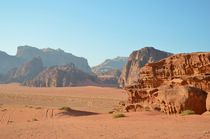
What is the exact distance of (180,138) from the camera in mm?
8977

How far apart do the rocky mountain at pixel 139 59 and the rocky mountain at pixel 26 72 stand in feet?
124

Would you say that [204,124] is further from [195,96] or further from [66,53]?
[66,53]

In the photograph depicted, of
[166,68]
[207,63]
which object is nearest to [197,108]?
[207,63]

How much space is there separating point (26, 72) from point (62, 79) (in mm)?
22433

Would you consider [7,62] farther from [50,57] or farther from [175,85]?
[175,85]

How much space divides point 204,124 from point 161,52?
2316 inches

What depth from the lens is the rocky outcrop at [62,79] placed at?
3221 inches

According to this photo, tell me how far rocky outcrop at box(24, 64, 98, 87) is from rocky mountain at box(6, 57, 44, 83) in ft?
33.6

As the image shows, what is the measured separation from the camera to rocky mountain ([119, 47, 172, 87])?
221 ft

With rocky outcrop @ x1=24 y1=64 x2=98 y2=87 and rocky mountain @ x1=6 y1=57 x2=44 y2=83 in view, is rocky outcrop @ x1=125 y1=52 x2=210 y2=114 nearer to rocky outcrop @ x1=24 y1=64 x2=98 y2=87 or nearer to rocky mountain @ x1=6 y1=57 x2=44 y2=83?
rocky outcrop @ x1=24 y1=64 x2=98 y2=87

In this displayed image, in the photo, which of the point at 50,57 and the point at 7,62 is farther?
the point at 50,57

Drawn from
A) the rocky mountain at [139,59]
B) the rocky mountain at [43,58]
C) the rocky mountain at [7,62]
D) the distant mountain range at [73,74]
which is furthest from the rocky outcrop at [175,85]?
the rocky mountain at [7,62]

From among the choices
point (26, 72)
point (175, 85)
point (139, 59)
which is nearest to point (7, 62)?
point (26, 72)

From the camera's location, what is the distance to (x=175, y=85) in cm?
2106
